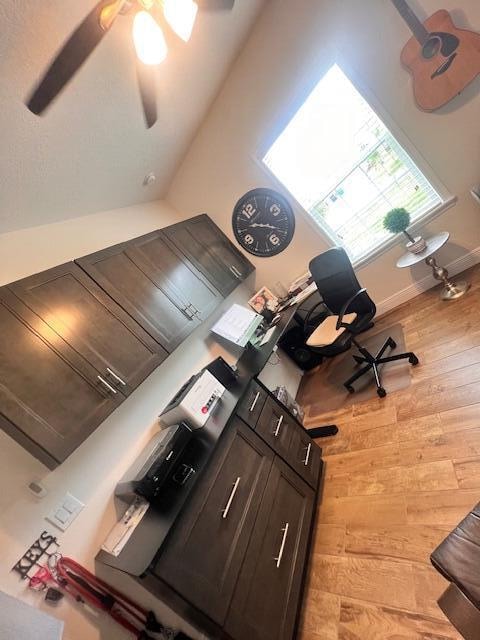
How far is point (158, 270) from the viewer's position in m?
2.37

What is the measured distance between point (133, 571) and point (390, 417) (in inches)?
73.1

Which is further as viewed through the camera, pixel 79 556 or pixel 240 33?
pixel 240 33

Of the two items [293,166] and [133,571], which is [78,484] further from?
[293,166]

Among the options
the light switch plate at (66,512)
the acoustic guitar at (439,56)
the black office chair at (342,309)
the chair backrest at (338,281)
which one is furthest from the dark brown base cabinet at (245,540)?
the acoustic guitar at (439,56)

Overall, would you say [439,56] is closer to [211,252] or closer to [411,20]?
[411,20]

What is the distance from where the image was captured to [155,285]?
2.26 meters

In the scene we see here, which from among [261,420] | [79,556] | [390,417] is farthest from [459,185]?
[79,556]

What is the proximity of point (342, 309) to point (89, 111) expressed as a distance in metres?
Answer: 2.14

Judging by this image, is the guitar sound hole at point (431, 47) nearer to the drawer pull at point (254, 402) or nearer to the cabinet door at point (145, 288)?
the cabinet door at point (145, 288)

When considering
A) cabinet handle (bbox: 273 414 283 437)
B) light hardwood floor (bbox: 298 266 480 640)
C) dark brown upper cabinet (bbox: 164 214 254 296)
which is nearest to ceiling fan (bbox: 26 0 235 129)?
dark brown upper cabinet (bbox: 164 214 254 296)

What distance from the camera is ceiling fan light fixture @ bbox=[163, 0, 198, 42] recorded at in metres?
1.19

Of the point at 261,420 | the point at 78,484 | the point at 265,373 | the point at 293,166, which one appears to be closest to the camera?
the point at 78,484

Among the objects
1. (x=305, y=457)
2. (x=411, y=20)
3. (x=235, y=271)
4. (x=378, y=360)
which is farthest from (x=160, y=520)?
(x=411, y=20)

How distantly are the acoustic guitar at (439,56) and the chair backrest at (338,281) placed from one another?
1.48 m
